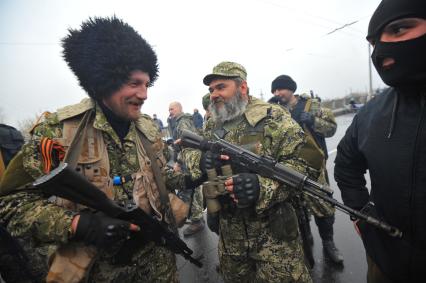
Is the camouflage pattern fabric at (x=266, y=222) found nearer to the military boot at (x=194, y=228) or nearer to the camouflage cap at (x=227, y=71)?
the camouflage cap at (x=227, y=71)

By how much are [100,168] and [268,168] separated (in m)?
1.21

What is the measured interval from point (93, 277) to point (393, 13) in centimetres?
227

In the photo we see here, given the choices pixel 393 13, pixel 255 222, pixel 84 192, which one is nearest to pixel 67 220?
pixel 84 192

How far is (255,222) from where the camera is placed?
197 centimetres

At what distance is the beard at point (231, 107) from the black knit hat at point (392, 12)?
1125 mm

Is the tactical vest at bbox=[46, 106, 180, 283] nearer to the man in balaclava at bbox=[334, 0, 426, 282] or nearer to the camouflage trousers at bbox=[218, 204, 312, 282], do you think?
the camouflage trousers at bbox=[218, 204, 312, 282]

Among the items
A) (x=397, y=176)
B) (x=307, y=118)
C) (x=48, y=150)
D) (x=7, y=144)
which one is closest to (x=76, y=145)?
(x=48, y=150)

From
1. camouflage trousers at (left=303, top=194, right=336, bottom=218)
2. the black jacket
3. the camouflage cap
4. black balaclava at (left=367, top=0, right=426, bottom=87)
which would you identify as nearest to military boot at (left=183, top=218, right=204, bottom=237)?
camouflage trousers at (left=303, top=194, right=336, bottom=218)

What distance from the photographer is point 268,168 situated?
6.01 feet

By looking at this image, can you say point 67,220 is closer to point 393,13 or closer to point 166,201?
point 166,201

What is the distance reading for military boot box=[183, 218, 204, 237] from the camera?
13.5 ft

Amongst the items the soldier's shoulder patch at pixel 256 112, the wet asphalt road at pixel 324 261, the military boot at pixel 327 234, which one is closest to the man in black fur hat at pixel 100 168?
the soldier's shoulder patch at pixel 256 112

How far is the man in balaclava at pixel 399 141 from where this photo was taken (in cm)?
117

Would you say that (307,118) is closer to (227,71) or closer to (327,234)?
(327,234)
